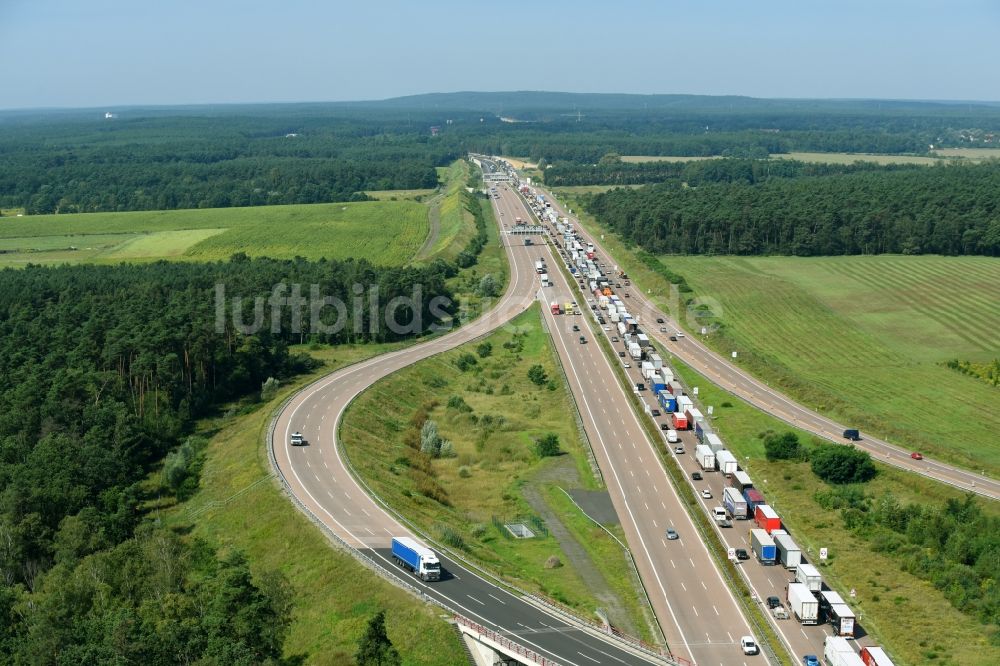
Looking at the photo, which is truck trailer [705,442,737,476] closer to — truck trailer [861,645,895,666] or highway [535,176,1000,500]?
highway [535,176,1000,500]

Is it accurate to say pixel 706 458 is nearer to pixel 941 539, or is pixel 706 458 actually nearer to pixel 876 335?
pixel 941 539

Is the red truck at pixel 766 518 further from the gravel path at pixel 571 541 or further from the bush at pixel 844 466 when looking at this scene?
the bush at pixel 844 466

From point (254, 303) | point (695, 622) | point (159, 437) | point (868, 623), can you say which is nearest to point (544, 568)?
point (695, 622)

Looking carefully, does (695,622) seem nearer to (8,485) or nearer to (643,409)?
(643,409)

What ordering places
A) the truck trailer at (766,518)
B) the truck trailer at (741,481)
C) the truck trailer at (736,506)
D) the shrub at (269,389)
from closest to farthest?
1. the truck trailer at (766,518)
2. the truck trailer at (736,506)
3. the truck trailer at (741,481)
4. the shrub at (269,389)

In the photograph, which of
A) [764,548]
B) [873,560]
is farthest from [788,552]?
[873,560]

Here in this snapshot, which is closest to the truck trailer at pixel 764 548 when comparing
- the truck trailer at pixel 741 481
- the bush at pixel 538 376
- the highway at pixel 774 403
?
the truck trailer at pixel 741 481
